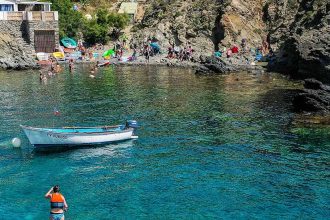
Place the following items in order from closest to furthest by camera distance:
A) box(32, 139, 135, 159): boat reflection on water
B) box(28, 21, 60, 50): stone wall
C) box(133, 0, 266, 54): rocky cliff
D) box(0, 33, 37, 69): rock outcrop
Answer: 1. box(32, 139, 135, 159): boat reflection on water
2. box(0, 33, 37, 69): rock outcrop
3. box(28, 21, 60, 50): stone wall
4. box(133, 0, 266, 54): rocky cliff

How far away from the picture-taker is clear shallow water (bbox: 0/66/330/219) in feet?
106

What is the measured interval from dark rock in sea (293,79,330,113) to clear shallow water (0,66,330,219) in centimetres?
178

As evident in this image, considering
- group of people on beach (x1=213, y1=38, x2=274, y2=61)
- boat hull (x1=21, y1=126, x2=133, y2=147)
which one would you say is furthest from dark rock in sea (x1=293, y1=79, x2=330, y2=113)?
group of people on beach (x1=213, y1=38, x2=274, y2=61)

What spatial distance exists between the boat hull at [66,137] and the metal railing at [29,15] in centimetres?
5653

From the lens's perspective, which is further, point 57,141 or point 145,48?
point 145,48

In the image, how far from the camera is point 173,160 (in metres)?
40.4

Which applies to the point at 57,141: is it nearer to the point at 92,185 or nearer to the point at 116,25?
the point at 92,185

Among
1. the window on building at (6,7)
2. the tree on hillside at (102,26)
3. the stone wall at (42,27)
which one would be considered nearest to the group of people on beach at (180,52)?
the tree on hillside at (102,26)

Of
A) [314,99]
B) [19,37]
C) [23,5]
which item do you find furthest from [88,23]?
[314,99]

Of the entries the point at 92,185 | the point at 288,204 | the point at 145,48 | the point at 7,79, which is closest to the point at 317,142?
the point at 288,204

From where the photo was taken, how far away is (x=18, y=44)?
306 ft

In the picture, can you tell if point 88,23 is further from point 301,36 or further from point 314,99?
point 314,99

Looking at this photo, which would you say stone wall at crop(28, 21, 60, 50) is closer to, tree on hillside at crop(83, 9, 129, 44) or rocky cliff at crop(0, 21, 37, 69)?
rocky cliff at crop(0, 21, 37, 69)

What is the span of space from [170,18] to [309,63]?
44.9 m
